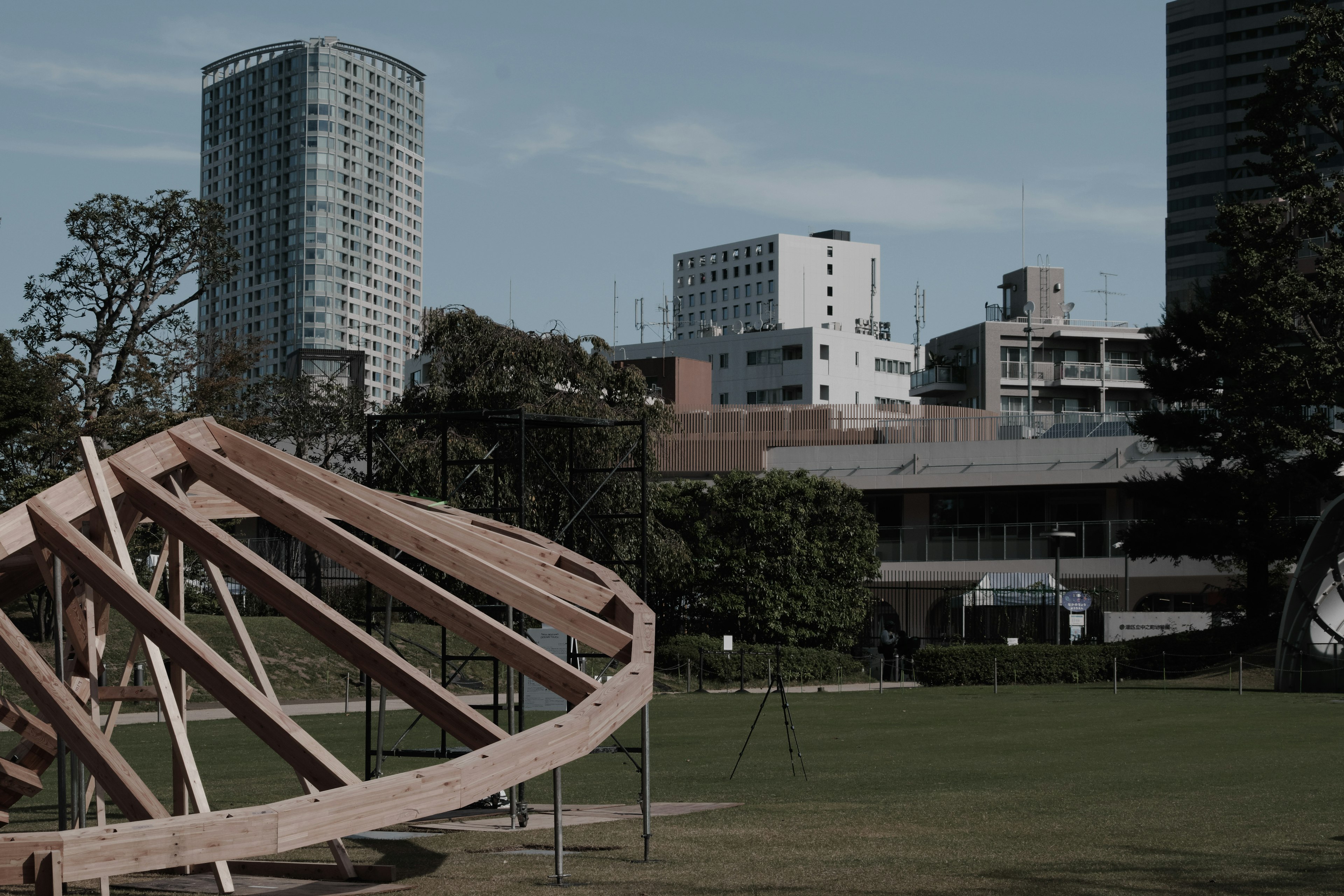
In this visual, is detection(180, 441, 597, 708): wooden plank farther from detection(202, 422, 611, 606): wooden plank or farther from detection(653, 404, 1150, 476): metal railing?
detection(653, 404, 1150, 476): metal railing

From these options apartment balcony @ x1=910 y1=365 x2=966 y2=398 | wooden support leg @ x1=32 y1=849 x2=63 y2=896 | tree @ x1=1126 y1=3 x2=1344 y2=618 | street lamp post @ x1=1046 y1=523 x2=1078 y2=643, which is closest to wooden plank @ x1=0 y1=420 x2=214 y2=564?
wooden support leg @ x1=32 y1=849 x2=63 y2=896

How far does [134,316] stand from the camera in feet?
167

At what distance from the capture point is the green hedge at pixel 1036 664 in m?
40.6

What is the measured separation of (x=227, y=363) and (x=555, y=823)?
46569 millimetres

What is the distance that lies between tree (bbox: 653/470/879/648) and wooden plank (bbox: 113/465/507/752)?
3737 cm

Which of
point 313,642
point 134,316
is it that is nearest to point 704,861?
point 313,642

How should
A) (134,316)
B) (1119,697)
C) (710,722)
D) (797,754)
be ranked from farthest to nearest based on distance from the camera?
(134,316), (1119,697), (710,722), (797,754)

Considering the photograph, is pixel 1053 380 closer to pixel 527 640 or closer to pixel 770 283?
pixel 770 283

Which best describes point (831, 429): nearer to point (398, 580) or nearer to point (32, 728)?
point (32, 728)

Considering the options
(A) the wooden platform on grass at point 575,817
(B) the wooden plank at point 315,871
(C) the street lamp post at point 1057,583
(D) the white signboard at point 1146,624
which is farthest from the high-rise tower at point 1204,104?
(B) the wooden plank at point 315,871

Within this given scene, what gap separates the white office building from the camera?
132875mm

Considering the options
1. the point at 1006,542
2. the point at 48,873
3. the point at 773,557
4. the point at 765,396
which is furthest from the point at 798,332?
the point at 48,873

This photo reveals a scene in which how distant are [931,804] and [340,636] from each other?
7429mm

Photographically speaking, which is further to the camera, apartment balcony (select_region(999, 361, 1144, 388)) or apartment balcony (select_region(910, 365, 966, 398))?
apartment balcony (select_region(910, 365, 966, 398))
